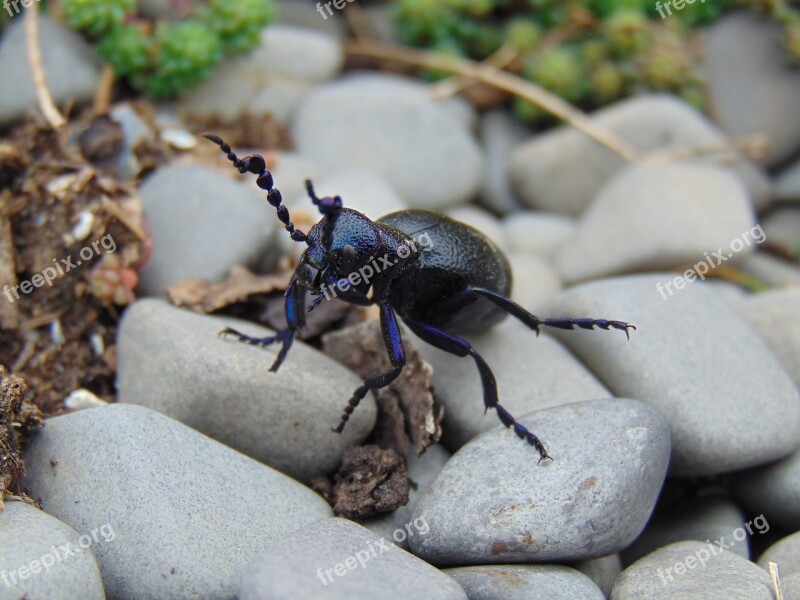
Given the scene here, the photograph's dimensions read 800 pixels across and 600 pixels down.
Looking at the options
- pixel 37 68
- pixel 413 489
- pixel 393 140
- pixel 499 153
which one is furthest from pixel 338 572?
pixel 499 153

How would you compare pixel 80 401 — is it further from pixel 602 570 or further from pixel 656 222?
pixel 656 222

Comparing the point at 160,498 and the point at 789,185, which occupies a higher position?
the point at 160,498

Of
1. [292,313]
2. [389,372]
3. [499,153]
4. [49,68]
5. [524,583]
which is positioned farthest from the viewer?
[499,153]

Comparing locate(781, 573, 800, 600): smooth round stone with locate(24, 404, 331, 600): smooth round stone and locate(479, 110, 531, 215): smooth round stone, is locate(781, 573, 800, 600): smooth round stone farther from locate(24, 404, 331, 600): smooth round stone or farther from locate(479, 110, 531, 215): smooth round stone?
locate(479, 110, 531, 215): smooth round stone

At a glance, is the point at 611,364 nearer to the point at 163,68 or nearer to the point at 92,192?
the point at 92,192

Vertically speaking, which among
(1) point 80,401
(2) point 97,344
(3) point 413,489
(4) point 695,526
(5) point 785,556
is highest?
(2) point 97,344

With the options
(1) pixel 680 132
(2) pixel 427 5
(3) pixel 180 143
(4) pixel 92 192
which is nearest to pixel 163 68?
(3) pixel 180 143

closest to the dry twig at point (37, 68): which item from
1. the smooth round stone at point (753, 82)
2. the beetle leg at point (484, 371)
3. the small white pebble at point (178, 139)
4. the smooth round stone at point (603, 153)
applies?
the small white pebble at point (178, 139)
